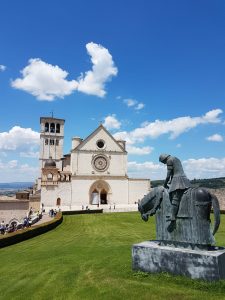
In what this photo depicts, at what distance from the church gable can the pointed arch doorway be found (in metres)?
7.52

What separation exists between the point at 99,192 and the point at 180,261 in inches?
2092

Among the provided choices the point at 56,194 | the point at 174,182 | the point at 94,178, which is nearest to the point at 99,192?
the point at 94,178

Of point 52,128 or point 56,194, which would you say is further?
point 52,128

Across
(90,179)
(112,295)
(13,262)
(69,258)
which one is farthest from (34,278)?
(90,179)

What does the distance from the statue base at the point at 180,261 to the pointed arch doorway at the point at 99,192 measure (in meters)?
50.9

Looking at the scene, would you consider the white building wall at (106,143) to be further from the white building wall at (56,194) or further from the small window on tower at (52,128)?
the small window on tower at (52,128)

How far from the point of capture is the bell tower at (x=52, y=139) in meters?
74.1

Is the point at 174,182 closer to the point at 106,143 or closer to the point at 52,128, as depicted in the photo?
the point at 106,143

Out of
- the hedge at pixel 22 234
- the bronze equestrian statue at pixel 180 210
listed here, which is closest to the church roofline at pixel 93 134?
the hedge at pixel 22 234

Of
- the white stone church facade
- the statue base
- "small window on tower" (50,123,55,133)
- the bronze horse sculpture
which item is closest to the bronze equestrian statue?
the bronze horse sculpture

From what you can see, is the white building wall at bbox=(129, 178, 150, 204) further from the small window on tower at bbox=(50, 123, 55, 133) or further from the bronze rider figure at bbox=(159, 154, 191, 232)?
the bronze rider figure at bbox=(159, 154, 191, 232)

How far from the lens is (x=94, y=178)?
60188mm

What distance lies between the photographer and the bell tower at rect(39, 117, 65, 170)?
74.1 m

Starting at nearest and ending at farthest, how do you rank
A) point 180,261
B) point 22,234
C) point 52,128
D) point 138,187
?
point 180,261
point 22,234
point 138,187
point 52,128
